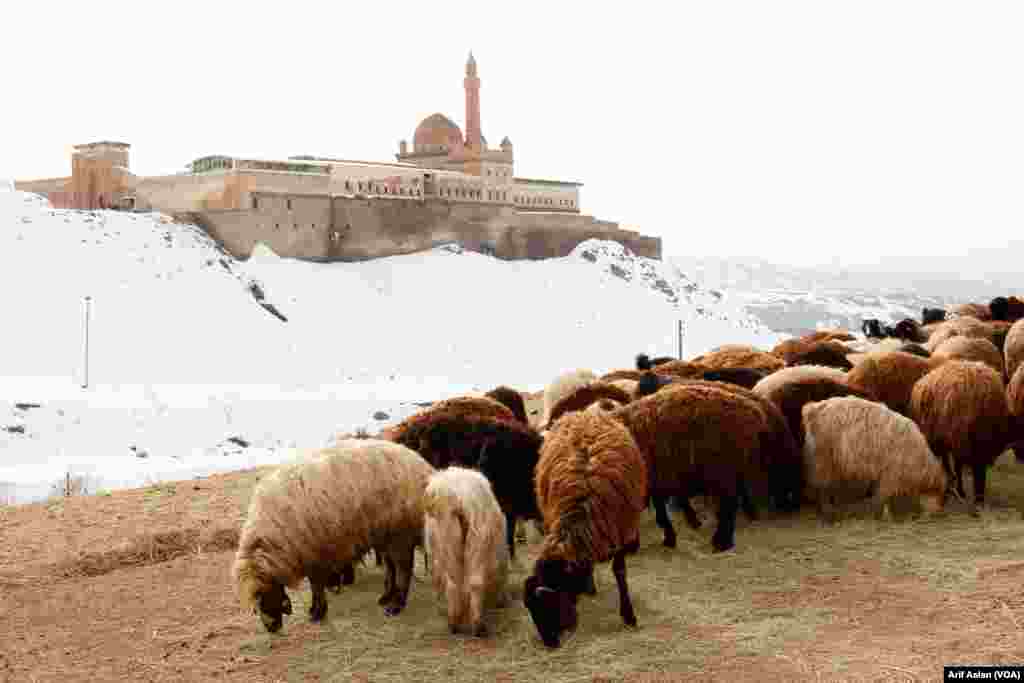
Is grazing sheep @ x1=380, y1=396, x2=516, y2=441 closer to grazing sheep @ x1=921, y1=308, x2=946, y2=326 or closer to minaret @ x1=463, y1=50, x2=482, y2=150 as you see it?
grazing sheep @ x1=921, y1=308, x2=946, y2=326

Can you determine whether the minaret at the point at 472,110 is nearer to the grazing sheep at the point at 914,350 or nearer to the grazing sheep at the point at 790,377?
the grazing sheep at the point at 914,350

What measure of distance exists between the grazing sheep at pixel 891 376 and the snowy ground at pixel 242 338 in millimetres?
15950

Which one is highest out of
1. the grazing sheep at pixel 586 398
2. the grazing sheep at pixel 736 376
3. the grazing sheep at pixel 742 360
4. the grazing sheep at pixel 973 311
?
the grazing sheep at pixel 973 311

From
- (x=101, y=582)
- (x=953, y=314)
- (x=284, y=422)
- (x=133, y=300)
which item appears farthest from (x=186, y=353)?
(x=101, y=582)

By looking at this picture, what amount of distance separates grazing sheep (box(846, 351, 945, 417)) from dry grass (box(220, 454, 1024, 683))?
6.60 feet

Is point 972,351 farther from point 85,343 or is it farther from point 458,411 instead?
point 85,343

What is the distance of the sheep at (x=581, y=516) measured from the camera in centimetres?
679

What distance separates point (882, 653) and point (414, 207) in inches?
2260

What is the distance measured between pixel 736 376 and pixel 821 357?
2.96 metres

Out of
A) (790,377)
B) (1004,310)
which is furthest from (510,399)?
(1004,310)

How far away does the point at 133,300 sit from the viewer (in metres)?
46.5

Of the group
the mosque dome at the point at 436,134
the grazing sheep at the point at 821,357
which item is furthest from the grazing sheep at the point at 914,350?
the mosque dome at the point at 436,134

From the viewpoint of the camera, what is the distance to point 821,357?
1404cm

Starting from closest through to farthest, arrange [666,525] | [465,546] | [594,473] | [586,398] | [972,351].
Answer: [594,473]
[465,546]
[666,525]
[586,398]
[972,351]
